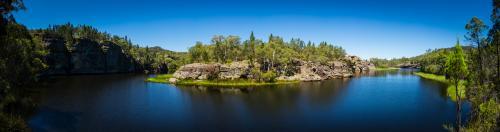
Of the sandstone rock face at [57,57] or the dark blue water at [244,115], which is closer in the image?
the dark blue water at [244,115]

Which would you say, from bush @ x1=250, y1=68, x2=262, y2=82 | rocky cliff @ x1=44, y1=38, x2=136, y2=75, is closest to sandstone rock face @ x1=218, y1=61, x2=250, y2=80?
bush @ x1=250, y1=68, x2=262, y2=82

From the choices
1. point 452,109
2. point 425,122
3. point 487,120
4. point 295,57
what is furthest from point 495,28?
point 295,57

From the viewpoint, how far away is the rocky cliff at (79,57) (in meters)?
159

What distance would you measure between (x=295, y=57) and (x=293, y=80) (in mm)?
24313

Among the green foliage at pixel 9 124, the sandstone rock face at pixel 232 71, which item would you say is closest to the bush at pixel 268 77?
the sandstone rock face at pixel 232 71

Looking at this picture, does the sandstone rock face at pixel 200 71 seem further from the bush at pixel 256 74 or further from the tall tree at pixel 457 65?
the tall tree at pixel 457 65

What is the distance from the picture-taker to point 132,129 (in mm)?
38625

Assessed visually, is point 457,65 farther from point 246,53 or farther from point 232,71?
point 246,53

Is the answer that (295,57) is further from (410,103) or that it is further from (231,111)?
(231,111)

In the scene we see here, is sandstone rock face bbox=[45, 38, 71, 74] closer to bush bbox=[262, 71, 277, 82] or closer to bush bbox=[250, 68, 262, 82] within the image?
bush bbox=[250, 68, 262, 82]

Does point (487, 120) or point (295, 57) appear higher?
point (295, 57)

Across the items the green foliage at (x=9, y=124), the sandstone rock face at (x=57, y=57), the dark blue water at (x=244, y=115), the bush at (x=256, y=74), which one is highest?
the sandstone rock face at (x=57, y=57)

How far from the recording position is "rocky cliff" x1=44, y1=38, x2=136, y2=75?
522 ft

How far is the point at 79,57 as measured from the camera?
174250mm
